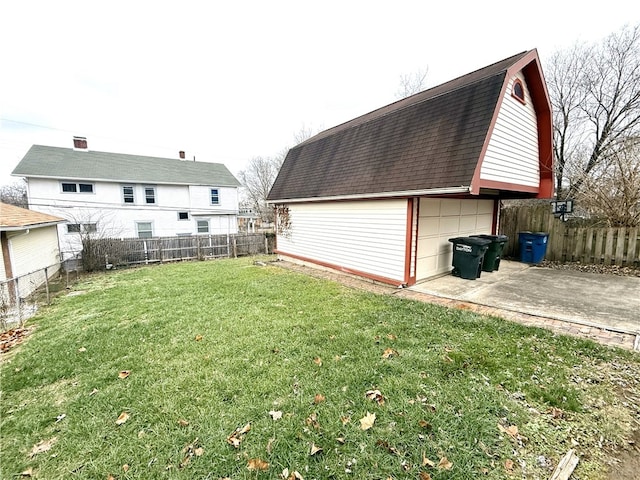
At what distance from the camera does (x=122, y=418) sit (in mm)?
2650

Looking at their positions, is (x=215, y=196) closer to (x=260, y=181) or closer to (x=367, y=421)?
(x=260, y=181)

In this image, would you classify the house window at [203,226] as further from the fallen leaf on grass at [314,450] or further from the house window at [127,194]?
the fallen leaf on grass at [314,450]

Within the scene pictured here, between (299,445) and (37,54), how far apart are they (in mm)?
10420

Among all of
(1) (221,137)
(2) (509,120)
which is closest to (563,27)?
(2) (509,120)

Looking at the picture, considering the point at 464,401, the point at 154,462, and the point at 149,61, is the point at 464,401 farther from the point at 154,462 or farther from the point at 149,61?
the point at 149,61

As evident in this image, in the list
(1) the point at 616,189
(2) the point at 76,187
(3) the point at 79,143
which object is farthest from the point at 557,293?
(3) the point at 79,143

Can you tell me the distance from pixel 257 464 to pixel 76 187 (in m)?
22.6

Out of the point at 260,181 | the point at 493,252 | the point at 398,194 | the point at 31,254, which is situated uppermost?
the point at 260,181

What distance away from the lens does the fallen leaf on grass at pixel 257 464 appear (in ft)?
6.67

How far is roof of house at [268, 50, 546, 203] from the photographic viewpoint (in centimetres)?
579

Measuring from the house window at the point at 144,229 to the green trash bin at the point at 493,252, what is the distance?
826 inches

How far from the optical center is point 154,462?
215cm

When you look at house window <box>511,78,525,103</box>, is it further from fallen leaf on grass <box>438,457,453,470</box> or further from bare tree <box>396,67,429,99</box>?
bare tree <box>396,67,429,99</box>

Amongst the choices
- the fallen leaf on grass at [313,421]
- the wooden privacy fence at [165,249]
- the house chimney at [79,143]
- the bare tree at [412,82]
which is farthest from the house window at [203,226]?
the fallen leaf on grass at [313,421]
